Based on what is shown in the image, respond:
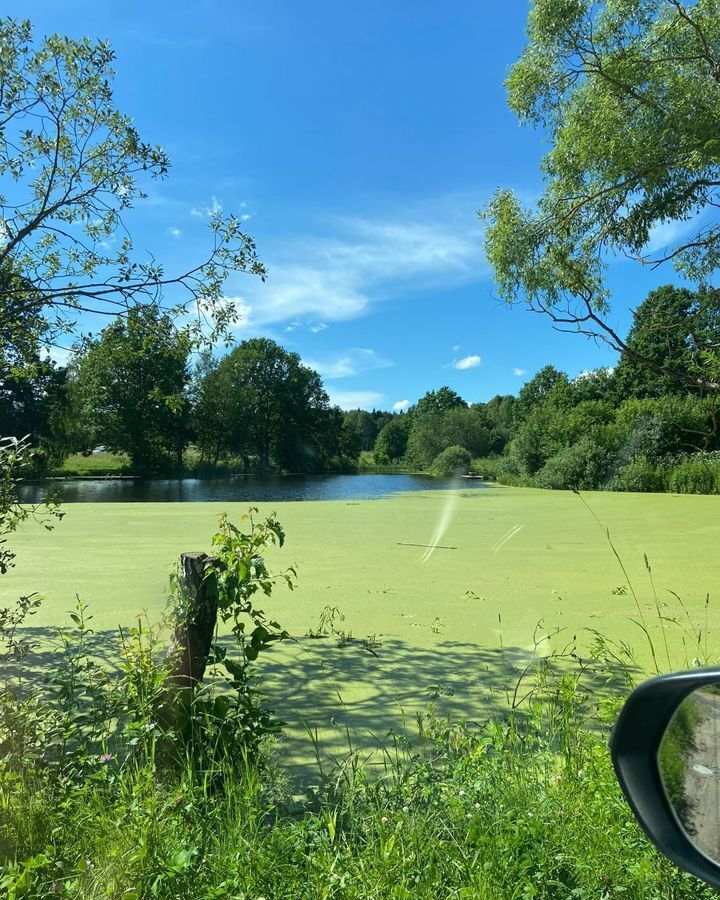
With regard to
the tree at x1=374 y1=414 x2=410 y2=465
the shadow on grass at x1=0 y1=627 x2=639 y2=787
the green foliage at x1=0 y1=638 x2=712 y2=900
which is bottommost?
the shadow on grass at x1=0 y1=627 x2=639 y2=787

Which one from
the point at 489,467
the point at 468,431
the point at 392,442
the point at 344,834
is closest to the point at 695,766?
the point at 344,834

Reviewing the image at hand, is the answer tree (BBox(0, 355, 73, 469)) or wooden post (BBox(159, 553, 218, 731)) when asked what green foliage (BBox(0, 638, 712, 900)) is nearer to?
wooden post (BBox(159, 553, 218, 731))

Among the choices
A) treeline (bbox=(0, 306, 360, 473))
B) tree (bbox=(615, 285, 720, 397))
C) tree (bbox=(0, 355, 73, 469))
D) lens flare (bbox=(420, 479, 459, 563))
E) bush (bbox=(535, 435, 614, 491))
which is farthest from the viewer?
treeline (bbox=(0, 306, 360, 473))

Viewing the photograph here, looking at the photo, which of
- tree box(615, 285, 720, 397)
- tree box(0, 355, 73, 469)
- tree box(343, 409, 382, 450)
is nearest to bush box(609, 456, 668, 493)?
tree box(615, 285, 720, 397)

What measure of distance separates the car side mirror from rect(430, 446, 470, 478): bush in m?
23.6

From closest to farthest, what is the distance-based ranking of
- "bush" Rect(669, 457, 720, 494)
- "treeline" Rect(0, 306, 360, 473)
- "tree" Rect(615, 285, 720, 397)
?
"tree" Rect(615, 285, 720, 397) → "bush" Rect(669, 457, 720, 494) → "treeline" Rect(0, 306, 360, 473)

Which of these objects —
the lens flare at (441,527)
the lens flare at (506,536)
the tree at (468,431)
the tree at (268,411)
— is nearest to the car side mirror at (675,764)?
the lens flare at (441,527)

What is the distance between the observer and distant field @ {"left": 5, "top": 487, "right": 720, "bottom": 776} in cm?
227

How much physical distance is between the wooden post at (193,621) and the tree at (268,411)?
26.7 metres

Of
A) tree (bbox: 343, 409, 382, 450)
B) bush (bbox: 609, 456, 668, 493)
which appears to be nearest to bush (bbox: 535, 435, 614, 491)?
bush (bbox: 609, 456, 668, 493)

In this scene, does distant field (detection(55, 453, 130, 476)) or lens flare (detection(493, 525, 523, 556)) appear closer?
lens flare (detection(493, 525, 523, 556))

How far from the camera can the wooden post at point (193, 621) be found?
159cm

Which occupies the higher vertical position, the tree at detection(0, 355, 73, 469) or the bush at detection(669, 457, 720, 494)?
the tree at detection(0, 355, 73, 469)

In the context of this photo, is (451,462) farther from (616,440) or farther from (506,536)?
(506,536)
